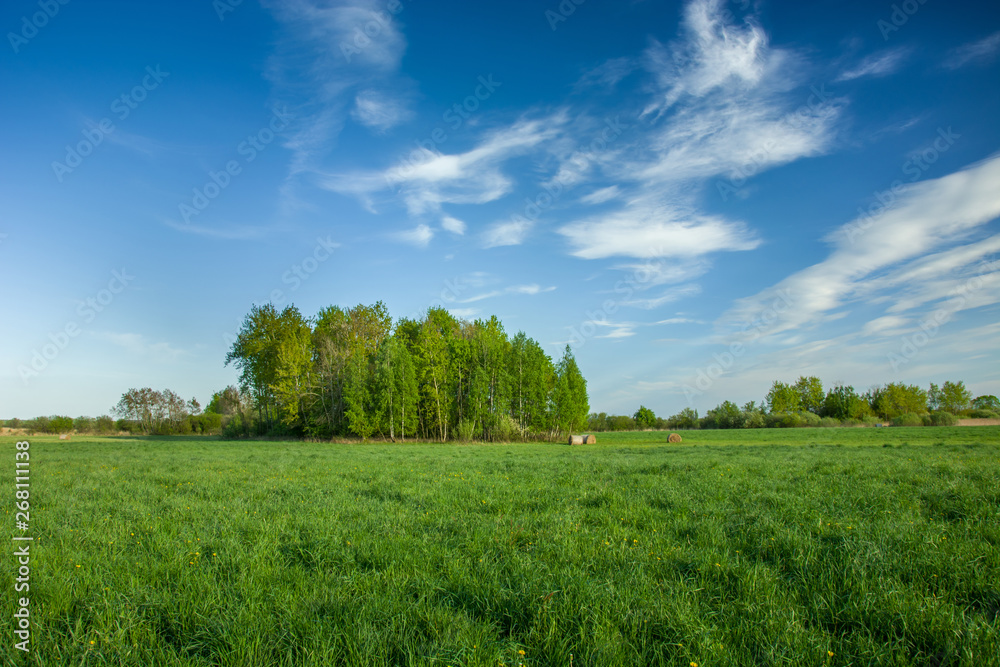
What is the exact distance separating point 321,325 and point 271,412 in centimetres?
1278

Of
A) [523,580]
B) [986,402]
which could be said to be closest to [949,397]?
[986,402]

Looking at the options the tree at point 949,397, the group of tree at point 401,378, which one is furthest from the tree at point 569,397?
the tree at point 949,397

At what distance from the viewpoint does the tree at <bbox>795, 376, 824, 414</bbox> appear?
333ft

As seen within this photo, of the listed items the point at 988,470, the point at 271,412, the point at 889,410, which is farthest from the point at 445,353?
the point at 889,410

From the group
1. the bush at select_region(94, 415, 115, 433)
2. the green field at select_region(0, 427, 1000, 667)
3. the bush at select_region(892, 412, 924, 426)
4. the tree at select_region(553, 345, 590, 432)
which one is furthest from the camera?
the bush at select_region(94, 415, 115, 433)

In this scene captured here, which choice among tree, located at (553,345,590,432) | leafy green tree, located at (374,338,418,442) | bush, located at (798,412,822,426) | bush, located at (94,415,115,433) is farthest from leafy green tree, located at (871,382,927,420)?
bush, located at (94,415,115,433)

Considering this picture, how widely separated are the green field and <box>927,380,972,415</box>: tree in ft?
397

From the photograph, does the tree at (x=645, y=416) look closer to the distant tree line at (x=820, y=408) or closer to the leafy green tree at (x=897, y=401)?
the distant tree line at (x=820, y=408)

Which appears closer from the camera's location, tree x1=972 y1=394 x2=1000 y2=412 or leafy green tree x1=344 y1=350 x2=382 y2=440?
leafy green tree x1=344 y1=350 x2=382 y2=440

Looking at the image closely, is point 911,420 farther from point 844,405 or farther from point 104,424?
point 104,424

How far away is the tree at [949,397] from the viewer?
9481cm

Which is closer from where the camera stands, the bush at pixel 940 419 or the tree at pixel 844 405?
the bush at pixel 940 419

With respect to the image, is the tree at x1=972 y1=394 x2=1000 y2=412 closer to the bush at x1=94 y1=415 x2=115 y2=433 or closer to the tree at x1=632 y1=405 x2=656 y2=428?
the tree at x1=632 y1=405 x2=656 y2=428

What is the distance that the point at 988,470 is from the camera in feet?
36.4
